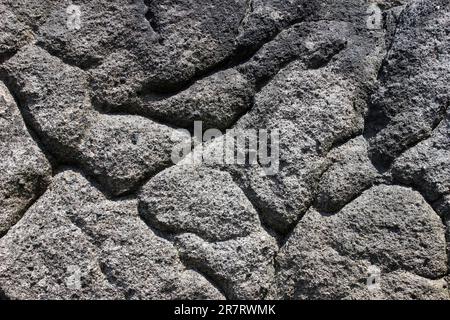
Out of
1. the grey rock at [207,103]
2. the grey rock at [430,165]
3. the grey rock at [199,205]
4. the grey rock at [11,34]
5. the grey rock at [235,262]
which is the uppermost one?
the grey rock at [11,34]

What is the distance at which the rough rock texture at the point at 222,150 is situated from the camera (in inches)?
51.8

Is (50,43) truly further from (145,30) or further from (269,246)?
(269,246)

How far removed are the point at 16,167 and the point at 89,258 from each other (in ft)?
0.82

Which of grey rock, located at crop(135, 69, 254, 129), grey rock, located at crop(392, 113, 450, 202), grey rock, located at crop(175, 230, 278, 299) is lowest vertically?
grey rock, located at crop(175, 230, 278, 299)

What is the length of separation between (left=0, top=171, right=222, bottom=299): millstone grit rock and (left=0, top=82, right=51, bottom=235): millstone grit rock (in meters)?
0.03

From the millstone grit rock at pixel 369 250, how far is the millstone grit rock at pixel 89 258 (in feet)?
0.65

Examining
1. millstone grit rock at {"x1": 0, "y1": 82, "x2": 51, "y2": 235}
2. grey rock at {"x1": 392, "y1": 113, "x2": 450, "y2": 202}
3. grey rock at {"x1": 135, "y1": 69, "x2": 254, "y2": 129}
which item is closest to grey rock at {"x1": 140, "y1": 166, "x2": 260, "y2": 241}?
grey rock at {"x1": 135, "y1": 69, "x2": 254, "y2": 129}

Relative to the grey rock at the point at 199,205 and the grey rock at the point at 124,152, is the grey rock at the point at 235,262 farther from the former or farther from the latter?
the grey rock at the point at 124,152

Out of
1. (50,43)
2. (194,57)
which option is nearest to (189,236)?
(194,57)

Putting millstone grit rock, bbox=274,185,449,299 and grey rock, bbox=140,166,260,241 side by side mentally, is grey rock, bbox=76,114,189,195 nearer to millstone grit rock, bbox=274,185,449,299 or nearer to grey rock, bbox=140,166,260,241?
grey rock, bbox=140,166,260,241

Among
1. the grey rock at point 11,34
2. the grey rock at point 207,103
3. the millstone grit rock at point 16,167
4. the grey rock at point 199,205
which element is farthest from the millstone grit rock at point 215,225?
the grey rock at point 11,34

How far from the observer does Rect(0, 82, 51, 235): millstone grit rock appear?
134cm

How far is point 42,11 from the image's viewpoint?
1.42 metres

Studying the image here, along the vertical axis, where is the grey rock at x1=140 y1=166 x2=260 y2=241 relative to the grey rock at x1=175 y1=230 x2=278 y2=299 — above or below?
above
